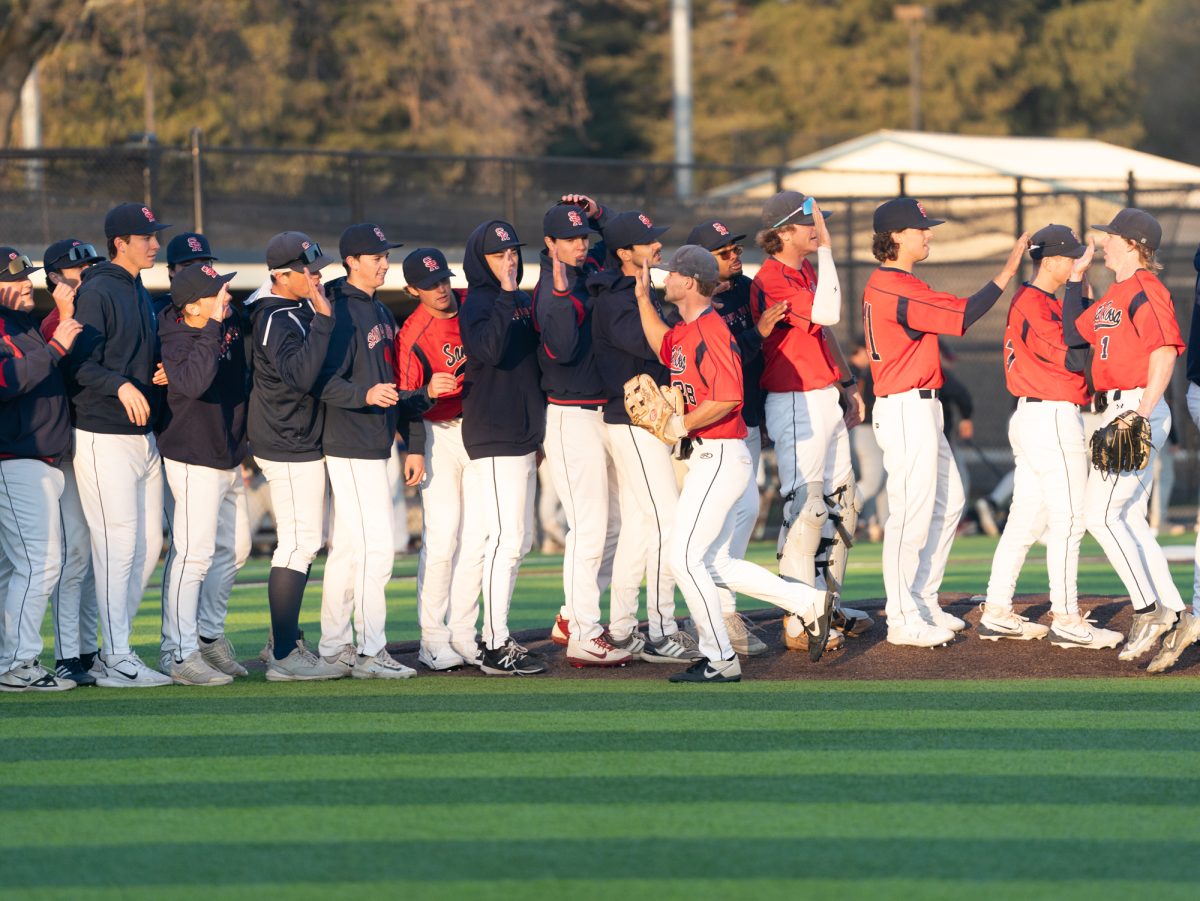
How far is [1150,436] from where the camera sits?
7.74 metres

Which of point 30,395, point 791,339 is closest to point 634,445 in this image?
point 791,339

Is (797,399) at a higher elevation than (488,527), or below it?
higher

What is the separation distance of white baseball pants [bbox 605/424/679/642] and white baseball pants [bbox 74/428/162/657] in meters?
2.12

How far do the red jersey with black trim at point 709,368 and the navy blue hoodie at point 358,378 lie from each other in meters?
1.19

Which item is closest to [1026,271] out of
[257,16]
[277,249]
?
[277,249]

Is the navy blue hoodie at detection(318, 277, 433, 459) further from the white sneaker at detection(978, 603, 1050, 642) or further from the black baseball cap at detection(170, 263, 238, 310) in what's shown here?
the white sneaker at detection(978, 603, 1050, 642)

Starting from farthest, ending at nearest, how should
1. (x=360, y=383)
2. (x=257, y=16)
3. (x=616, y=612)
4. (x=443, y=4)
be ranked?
1. (x=257, y=16)
2. (x=443, y=4)
3. (x=616, y=612)
4. (x=360, y=383)

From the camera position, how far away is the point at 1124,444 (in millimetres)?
7680

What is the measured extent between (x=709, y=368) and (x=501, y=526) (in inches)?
50.1

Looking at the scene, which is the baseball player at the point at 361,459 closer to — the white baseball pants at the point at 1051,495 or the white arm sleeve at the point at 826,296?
the white arm sleeve at the point at 826,296

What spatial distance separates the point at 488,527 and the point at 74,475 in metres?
1.85

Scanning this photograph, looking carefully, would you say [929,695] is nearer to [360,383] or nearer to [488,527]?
[488,527]

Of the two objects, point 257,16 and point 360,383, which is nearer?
point 360,383

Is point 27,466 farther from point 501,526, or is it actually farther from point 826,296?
point 826,296
